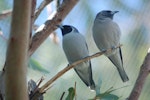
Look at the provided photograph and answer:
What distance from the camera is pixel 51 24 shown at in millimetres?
700

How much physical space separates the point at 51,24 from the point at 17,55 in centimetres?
35

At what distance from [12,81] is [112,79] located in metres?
0.98

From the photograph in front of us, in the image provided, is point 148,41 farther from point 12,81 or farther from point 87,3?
point 12,81

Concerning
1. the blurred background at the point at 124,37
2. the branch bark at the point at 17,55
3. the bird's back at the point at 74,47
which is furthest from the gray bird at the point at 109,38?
the branch bark at the point at 17,55

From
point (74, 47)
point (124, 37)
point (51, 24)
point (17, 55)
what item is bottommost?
point (124, 37)

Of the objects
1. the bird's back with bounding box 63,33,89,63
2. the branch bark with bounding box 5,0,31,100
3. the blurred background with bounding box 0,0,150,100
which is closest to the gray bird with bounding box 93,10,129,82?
the bird's back with bounding box 63,33,89,63

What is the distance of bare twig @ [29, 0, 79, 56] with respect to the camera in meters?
0.67

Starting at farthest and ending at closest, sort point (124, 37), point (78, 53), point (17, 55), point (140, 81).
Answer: point (124, 37) < point (78, 53) < point (140, 81) < point (17, 55)

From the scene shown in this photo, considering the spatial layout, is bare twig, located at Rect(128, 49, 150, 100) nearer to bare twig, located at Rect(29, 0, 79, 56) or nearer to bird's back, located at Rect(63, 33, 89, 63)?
bare twig, located at Rect(29, 0, 79, 56)

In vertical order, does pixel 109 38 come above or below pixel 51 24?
below

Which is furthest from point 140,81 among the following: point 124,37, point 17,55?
point 124,37

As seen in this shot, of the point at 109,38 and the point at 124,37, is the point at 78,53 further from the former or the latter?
the point at 124,37

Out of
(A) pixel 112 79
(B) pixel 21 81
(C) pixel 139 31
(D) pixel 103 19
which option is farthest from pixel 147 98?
(B) pixel 21 81

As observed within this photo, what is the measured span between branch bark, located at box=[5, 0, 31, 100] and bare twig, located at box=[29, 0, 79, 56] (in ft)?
0.95
